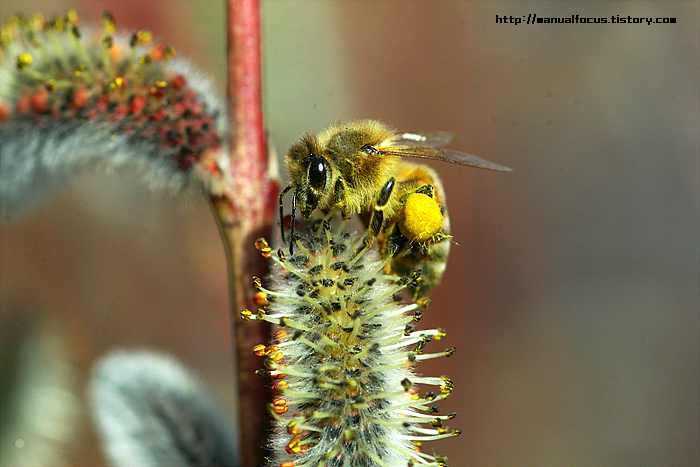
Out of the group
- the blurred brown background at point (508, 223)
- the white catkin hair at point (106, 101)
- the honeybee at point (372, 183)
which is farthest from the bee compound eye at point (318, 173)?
the blurred brown background at point (508, 223)

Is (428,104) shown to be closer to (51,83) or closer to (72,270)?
(72,270)

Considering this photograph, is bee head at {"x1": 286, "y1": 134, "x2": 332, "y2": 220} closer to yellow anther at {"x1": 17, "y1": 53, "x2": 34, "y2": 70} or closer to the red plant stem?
the red plant stem

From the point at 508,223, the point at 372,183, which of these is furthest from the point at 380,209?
the point at 508,223

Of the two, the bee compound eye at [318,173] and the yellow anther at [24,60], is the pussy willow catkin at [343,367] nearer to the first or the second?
the bee compound eye at [318,173]

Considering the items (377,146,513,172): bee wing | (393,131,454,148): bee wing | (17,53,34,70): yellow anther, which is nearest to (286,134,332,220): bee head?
(377,146,513,172): bee wing

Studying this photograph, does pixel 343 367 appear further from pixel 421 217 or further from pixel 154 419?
→ pixel 154 419

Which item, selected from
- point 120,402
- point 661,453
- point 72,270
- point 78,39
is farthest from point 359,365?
point 72,270
